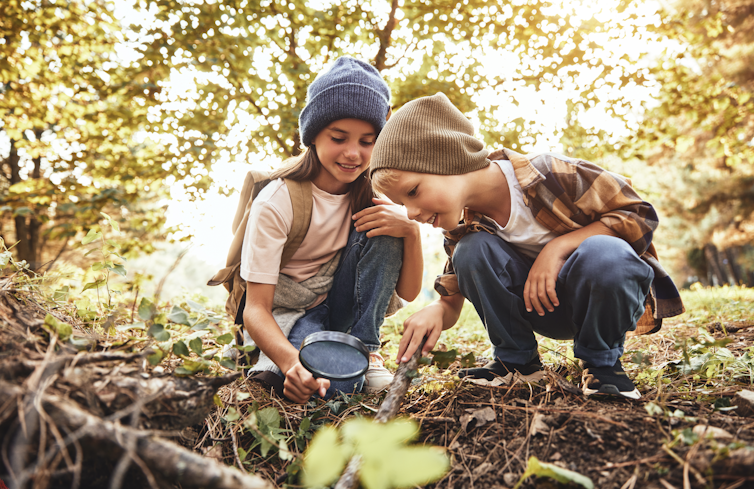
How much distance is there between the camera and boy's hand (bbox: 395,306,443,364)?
1.66 metres

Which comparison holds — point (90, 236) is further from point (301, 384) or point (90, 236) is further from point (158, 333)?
point (301, 384)

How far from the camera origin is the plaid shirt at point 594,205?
5.57 feet

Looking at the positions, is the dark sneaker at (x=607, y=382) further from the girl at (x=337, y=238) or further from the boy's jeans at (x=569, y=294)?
the girl at (x=337, y=238)

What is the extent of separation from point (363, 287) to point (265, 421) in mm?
1087

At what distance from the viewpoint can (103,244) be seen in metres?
1.63

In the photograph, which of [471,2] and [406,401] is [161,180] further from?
[406,401]

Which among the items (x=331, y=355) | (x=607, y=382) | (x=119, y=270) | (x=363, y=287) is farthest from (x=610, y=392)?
(x=119, y=270)

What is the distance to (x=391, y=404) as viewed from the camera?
130 centimetres

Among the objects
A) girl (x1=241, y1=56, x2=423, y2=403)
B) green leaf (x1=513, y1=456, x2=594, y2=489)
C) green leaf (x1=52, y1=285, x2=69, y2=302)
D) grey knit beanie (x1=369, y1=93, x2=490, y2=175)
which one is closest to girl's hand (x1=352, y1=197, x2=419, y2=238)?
girl (x1=241, y1=56, x2=423, y2=403)

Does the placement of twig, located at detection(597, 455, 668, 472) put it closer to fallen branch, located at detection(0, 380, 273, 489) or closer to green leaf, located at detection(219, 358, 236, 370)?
fallen branch, located at detection(0, 380, 273, 489)

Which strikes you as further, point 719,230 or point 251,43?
point 719,230

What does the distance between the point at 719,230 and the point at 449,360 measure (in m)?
16.9

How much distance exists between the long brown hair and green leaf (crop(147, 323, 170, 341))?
1.30 metres

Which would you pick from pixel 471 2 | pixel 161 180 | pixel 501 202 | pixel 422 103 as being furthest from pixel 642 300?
pixel 161 180
